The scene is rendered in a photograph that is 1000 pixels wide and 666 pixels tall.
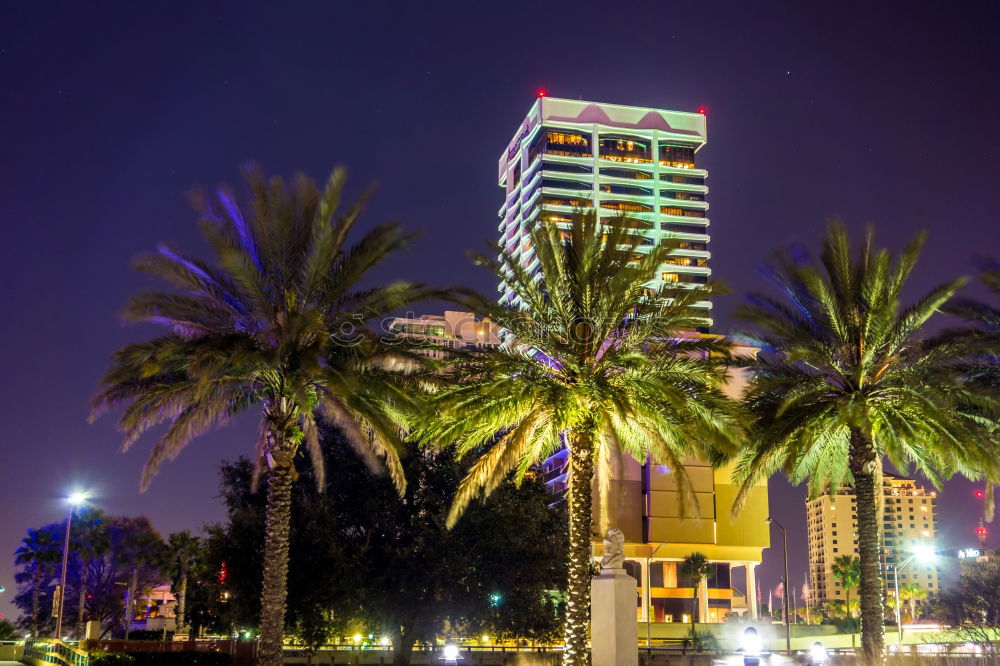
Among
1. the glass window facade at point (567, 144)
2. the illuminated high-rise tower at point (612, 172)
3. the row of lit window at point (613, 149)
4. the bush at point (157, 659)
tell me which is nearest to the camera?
the bush at point (157, 659)

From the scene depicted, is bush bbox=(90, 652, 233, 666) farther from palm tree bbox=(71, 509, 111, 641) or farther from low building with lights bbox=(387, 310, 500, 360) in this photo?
palm tree bbox=(71, 509, 111, 641)

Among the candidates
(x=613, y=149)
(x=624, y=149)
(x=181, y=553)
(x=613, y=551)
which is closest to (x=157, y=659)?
(x=613, y=551)

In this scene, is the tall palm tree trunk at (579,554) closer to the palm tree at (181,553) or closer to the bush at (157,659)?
the bush at (157,659)

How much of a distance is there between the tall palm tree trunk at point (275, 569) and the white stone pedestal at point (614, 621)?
7.45 metres

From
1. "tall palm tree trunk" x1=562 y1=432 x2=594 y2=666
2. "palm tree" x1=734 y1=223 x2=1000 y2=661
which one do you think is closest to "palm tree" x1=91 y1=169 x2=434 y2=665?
"tall palm tree trunk" x1=562 y1=432 x2=594 y2=666

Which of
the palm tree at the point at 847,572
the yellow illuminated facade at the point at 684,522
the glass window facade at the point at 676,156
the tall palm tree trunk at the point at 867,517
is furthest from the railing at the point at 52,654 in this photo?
the glass window facade at the point at 676,156

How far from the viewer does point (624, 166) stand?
16375 centimetres

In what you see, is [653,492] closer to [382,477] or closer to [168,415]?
[382,477]

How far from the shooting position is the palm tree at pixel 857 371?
2438 centimetres

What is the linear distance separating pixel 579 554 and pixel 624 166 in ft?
479

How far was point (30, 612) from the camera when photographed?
82062mm

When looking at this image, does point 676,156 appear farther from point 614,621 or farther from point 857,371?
point 614,621

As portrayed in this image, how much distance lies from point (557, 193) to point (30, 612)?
10352cm

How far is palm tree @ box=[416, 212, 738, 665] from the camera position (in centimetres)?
2181
